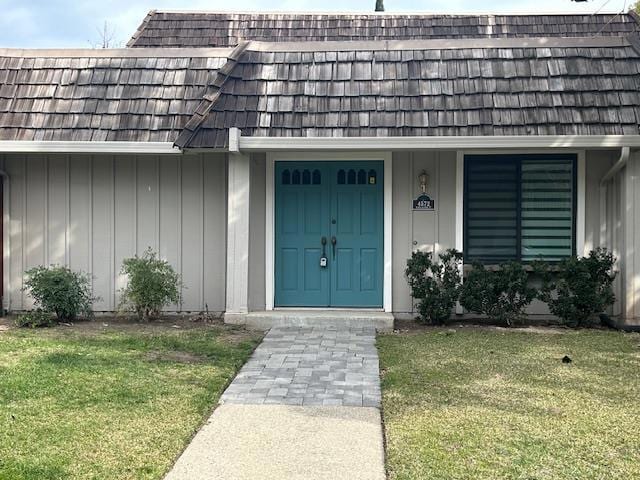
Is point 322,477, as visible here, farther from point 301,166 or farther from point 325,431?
point 301,166

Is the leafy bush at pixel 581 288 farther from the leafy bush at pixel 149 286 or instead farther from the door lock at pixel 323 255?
the leafy bush at pixel 149 286

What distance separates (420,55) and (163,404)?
20.9ft

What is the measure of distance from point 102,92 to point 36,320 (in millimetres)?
3222

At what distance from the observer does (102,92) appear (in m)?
9.61

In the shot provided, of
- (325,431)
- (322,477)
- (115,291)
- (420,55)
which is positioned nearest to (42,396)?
(325,431)

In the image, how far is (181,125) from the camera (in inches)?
366

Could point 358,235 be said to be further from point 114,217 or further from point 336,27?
point 336,27

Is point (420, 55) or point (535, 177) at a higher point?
point (420, 55)

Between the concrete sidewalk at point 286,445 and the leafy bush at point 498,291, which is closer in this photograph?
the concrete sidewalk at point 286,445

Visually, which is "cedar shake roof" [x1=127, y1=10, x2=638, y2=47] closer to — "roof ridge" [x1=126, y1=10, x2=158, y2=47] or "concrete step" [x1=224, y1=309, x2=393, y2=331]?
"roof ridge" [x1=126, y1=10, x2=158, y2=47]

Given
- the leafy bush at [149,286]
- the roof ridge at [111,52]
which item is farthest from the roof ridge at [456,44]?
the leafy bush at [149,286]

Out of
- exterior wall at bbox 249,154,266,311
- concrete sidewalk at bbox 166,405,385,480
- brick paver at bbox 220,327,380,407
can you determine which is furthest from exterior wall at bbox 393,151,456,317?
concrete sidewalk at bbox 166,405,385,480

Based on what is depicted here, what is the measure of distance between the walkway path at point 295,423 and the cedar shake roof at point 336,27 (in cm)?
944

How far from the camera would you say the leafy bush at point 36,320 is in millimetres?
8930
